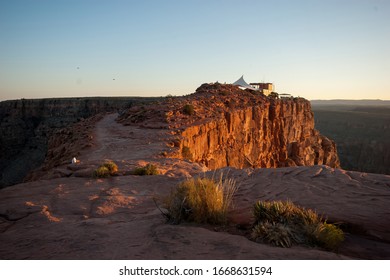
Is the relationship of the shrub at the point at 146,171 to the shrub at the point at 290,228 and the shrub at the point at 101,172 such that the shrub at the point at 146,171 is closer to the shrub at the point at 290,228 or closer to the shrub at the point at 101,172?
the shrub at the point at 101,172

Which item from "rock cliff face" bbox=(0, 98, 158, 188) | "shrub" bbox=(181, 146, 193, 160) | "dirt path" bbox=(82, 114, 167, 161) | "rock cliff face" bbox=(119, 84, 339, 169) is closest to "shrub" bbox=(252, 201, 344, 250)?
"dirt path" bbox=(82, 114, 167, 161)

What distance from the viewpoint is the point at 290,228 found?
12.8ft

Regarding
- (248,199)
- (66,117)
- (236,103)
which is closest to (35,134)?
(66,117)

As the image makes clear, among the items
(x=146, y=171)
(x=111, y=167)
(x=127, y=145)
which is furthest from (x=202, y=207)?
(x=127, y=145)

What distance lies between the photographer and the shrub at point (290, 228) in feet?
12.2

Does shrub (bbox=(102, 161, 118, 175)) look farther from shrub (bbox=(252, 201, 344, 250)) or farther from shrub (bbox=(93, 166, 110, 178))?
shrub (bbox=(252, 201, 344, 250))

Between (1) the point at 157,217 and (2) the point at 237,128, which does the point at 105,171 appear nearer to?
(1) the point at 157,217

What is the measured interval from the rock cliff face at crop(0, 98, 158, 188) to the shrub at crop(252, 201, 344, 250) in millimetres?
39838

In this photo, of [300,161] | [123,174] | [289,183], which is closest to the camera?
[289,183]

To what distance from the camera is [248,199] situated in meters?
5.48

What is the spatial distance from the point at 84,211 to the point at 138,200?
1114mm

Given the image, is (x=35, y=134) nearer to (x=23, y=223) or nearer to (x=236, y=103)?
(x=236, y=103)

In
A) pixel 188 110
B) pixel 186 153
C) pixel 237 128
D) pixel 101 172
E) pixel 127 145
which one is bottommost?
pixel 186 153

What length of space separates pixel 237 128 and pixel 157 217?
1766cm
